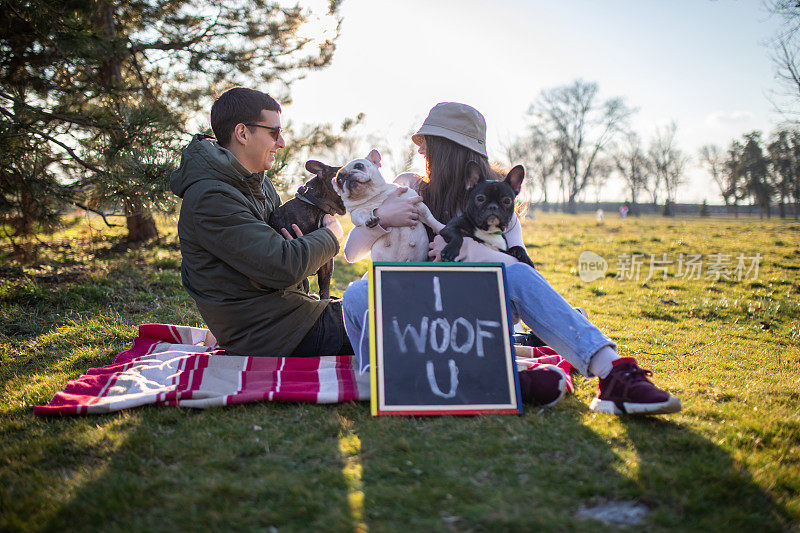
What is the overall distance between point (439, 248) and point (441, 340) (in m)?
0.78

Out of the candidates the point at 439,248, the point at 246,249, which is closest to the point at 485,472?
the point at 439,248

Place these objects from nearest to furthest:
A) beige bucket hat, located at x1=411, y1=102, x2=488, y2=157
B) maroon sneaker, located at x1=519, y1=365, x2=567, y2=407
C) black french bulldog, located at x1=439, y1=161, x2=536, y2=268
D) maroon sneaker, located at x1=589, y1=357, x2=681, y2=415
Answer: maroon sneaker, located at x1=589, y1=357, x2=681, y2=415 → maroon sneaker, located at x1=519, y1=365, x2=567, y2=407 → black french bulldog, located at x1=439, y1=161, x2=536, y2=268 → beige bucket hat, located at x1=411, y1=102, x2=488, y2=157

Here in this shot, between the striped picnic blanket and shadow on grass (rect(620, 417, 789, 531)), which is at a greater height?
the striped picnic blanket

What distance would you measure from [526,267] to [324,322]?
4.30 feet

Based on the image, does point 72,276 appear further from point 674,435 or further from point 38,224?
point 674,435

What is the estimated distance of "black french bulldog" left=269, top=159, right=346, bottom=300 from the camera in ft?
11.3

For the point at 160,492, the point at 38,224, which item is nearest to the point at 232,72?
the point at 38,224

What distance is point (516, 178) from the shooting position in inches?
126

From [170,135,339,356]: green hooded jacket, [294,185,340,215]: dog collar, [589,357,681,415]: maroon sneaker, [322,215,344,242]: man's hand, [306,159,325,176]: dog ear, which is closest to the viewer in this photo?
[589,357,681,415]: maroon sneaker

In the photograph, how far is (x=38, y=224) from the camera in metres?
6.26

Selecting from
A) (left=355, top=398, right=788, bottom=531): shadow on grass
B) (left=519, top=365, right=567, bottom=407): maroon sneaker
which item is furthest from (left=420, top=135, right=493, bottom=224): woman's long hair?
(left=355, top=398, right=788, bottom=531): shadow on grass

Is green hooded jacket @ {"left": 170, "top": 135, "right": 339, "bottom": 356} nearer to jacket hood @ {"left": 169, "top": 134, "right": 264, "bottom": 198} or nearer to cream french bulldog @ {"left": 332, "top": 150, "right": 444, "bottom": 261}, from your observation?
jacket hood @ {"left": 169, "top": 134, "right": 264, "bottom": 198}

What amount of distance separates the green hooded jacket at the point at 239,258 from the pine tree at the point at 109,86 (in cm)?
255

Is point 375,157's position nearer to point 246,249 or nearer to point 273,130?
point 273,130
